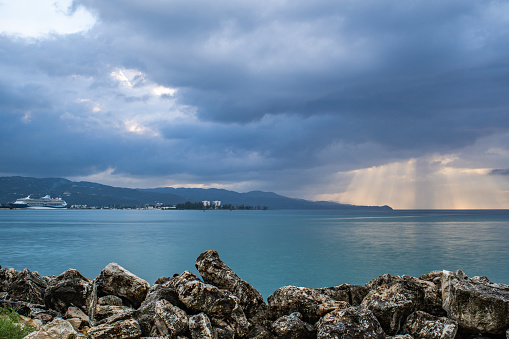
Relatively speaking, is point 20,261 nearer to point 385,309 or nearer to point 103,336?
point 103,336

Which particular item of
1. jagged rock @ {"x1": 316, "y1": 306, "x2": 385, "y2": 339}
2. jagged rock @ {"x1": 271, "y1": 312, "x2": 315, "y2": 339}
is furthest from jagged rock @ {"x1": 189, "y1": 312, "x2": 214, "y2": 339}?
jagged rock @ {"x1": 316, "y1": 306, "x2": 385, "y2": 339}

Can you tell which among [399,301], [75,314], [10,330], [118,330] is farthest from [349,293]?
[10,330]

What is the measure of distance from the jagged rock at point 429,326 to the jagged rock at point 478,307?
0.29 meters

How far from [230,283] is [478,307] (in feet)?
17.5

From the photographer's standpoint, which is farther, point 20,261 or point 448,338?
point 20,261

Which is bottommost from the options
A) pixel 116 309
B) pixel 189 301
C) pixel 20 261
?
pixel 20 261

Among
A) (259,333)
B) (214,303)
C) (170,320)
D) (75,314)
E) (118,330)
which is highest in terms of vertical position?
(214,303)

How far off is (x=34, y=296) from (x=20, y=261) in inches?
1436

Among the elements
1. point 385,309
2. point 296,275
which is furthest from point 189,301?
point 296,275

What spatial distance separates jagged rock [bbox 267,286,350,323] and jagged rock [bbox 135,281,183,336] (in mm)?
2218

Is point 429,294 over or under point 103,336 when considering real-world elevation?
over

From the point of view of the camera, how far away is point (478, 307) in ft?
26.5

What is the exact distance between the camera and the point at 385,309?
8.66 metres

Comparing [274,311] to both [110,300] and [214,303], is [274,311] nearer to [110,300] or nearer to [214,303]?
[214,303]
